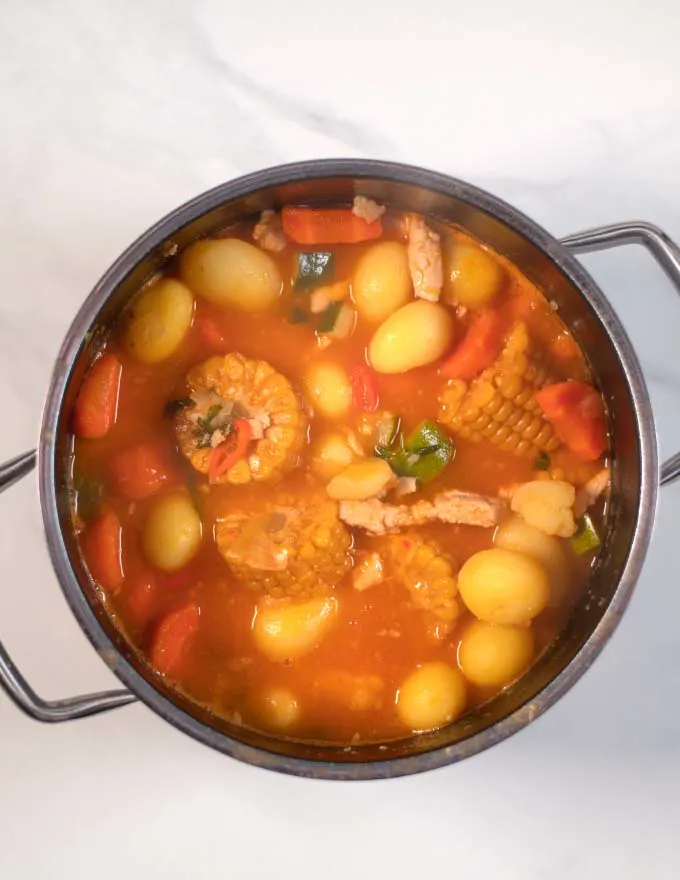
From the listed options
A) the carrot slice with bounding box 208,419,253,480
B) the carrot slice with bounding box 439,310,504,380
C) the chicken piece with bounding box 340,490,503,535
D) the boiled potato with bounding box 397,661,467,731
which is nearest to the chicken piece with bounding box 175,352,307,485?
the carrot slice with bounding box 208,419,253,480

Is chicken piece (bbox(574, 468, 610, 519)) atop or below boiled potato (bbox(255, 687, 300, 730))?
atop

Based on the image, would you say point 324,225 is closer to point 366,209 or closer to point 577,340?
point 366,209

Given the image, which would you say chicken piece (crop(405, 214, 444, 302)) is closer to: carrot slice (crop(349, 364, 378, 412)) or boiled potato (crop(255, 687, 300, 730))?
carrot slice (crop(349, 364, 378, 412))

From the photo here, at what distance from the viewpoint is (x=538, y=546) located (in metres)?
1.22

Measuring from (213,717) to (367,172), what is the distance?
72cm

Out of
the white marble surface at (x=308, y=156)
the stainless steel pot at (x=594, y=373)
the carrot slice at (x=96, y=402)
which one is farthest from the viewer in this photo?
the white marble surface at (x=308, y=156)

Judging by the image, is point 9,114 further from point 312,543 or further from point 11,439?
point 312,543

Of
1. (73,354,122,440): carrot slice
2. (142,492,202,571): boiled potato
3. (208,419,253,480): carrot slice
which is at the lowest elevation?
(142,492,202,571): boiled potato

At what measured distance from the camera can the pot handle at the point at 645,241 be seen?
1.19m

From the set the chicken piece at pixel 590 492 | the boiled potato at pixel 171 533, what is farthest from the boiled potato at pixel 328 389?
the chicken piece at pixel 590 492

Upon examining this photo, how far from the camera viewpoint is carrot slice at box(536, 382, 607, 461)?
4.05ft

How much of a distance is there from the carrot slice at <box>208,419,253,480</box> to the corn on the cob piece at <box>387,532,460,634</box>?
0.23 m

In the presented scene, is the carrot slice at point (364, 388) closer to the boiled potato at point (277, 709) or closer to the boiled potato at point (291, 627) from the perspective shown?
the boiled potato at point (291, 627)

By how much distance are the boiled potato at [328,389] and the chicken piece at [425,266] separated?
0.15 m
